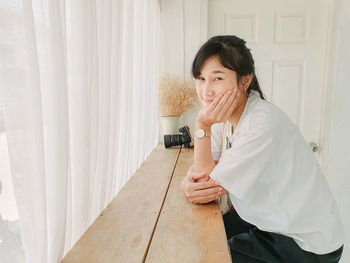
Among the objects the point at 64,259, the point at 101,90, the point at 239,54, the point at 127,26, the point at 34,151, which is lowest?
the point at 64,259

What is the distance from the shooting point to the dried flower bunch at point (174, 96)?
5.65 ft

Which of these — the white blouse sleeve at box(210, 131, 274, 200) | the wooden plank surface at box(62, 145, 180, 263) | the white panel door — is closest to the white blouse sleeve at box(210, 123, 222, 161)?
the wooden plank surface at box(62, 145, 180, 263)

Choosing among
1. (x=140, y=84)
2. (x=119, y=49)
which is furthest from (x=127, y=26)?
(x=140, y=84)

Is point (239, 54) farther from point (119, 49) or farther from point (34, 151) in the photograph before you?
point (34, 151)

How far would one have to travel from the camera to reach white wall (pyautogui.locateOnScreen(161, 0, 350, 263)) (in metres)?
1.72

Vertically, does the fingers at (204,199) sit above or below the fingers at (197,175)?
below

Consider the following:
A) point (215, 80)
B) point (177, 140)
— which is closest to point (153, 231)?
point (215, 80)

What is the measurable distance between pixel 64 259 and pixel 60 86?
364 mm

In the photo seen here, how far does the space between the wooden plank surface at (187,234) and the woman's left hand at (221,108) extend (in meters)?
0.31

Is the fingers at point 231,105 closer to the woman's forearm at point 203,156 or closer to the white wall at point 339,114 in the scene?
the woman's forearm at point 203,156

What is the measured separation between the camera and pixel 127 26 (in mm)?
995

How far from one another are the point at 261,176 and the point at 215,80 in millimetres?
400

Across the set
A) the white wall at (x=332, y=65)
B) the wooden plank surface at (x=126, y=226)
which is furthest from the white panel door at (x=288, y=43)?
the wooden plank surface at (x=126, y=226)

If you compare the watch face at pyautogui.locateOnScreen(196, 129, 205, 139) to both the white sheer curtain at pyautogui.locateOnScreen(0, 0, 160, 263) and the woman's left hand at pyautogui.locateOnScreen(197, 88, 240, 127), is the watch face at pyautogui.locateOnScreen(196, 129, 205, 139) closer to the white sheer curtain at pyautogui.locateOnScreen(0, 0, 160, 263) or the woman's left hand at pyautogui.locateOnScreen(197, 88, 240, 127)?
the woman's left hand at pyautogui.locateOnScreen(197, 88, 240, 127)
